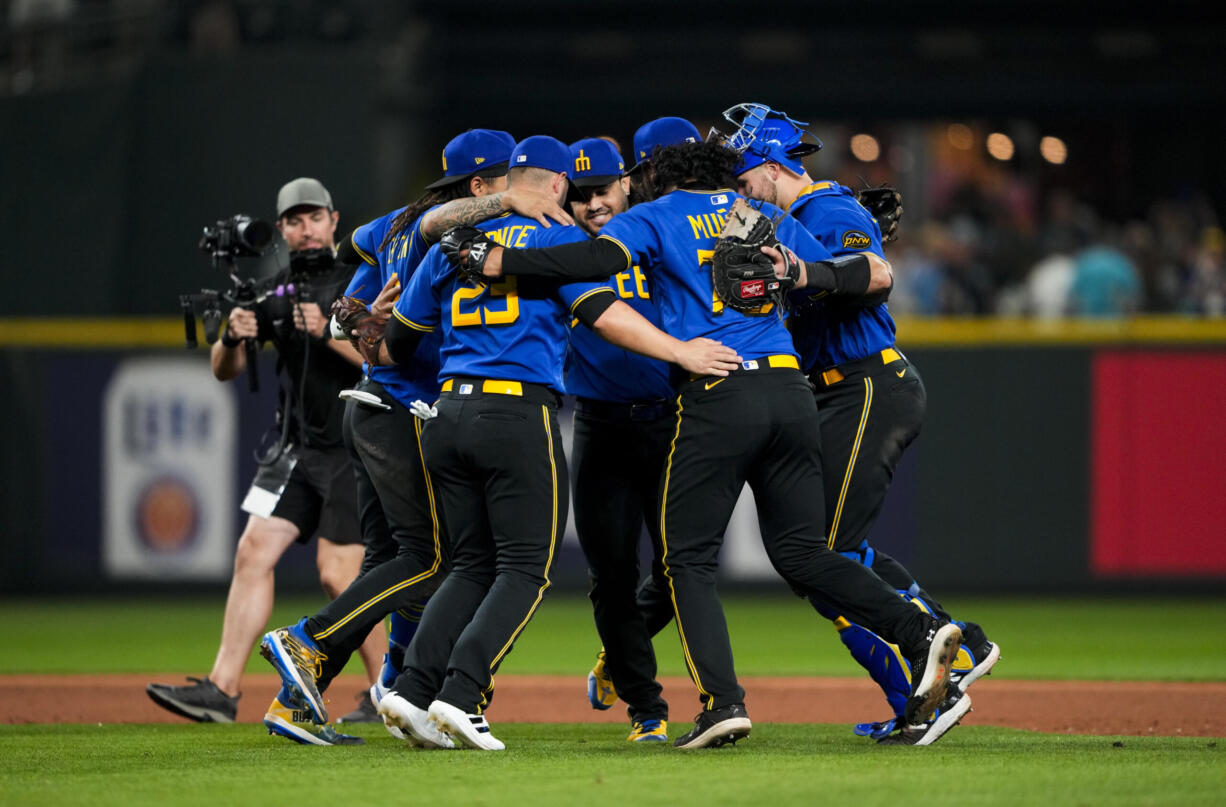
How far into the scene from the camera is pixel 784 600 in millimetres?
12555

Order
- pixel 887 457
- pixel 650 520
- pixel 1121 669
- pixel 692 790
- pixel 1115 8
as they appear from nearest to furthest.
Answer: pixel 692 790 < pixel 887 457 < pixel 650 520 < pixel 1121 669 < pixel 1115 8

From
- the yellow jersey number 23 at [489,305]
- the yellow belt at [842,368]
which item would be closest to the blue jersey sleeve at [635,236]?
the yellow jersey number 23 at [489,305]

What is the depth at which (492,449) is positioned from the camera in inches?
213

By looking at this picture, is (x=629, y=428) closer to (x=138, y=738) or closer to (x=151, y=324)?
(x=138, y=738)

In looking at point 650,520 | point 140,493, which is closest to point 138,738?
point 650,520

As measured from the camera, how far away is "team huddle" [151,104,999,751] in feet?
17.6

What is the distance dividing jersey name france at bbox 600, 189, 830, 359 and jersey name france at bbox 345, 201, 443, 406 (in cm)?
88

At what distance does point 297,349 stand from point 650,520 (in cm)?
189

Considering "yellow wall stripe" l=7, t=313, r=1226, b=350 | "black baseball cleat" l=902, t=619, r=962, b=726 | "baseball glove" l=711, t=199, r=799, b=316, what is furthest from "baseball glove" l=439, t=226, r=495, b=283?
"yellow wall stripe" l=7, t=313, r=1226, b=350

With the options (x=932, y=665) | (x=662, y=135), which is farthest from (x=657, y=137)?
(x=932, y=665)

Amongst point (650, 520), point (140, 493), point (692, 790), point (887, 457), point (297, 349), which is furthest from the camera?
point (140, 493)

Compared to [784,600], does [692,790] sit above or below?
above

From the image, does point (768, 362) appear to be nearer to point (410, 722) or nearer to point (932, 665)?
point (932, 665)

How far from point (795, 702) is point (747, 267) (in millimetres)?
3117
